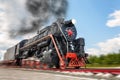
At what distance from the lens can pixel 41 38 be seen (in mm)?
28688

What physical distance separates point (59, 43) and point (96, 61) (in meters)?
18.5

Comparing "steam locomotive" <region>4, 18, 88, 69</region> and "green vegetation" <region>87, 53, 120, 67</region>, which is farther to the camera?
"green vegetation" <region>87, 53, 120, 67</region>

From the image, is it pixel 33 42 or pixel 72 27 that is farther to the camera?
pixel 33 42

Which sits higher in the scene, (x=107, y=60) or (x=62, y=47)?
(x=62, y=47)

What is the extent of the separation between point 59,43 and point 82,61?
2.94m

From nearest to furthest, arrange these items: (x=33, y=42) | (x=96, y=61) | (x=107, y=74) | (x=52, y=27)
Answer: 1. (x=107, y=74)
2. (x=52, y=27)
3. (x=33, y=42)
4. (x=96, y=61)

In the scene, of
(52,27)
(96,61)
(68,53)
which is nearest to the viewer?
(68,53)

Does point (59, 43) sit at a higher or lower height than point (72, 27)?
lower

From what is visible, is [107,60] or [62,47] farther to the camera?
[107,60]

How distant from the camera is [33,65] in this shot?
28.4 meters

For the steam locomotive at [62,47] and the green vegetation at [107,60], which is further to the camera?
the green vegetation at [107,60]

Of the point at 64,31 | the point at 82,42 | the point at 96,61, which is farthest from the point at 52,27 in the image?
the point at 96,61

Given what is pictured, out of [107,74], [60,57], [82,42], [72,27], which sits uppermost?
[72,27]

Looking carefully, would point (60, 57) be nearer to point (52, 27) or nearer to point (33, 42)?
point (52, 27)
